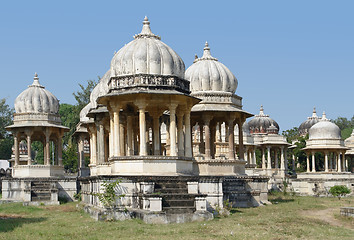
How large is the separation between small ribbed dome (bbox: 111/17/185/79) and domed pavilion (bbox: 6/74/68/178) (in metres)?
12.2

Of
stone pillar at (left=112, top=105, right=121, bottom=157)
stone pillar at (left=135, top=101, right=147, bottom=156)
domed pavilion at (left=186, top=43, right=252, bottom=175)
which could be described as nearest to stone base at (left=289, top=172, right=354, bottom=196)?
domed pavilion at (left=186, top=43, right=252, bottom=175)

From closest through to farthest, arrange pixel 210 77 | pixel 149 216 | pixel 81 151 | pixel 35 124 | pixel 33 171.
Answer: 1. pixel 149 216
2. pixel 210 77
3. pixel 33 171
4. pixel 35 124
5. pixel 81 151

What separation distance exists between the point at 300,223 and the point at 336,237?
9.67 feet

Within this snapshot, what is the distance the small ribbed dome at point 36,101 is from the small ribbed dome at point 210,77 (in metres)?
10.2

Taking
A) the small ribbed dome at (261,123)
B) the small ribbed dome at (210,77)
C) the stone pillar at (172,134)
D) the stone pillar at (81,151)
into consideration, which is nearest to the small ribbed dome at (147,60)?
the stone pillar at (172,134)

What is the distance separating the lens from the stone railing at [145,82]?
22688 mm

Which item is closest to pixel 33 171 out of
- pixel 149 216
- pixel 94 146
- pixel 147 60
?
pixel 94 146

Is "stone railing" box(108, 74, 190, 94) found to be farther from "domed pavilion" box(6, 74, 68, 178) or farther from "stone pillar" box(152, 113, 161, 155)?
"domed pavilion" box(6, 74, 68, 178)

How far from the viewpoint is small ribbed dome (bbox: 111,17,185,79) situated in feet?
76.1

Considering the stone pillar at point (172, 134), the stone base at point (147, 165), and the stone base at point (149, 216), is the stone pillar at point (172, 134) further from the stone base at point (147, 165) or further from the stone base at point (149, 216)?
the stone base at point (149, 216)

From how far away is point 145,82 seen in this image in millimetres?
22719

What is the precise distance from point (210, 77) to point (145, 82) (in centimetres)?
709

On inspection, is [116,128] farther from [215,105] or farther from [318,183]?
[318,183]

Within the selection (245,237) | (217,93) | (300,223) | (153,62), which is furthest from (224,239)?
(217,93)
